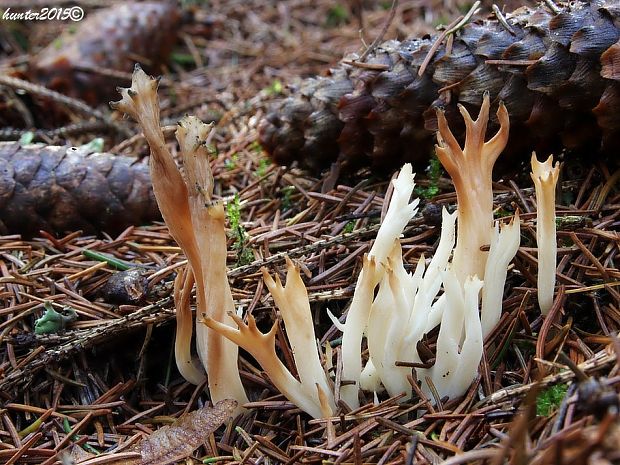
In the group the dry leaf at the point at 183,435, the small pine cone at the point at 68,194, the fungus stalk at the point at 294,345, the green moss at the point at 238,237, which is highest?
the small pine cone at the point at 68,194

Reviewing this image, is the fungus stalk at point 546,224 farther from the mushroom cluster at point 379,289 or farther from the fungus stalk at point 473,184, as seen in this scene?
the fungus stalk at point 473,184

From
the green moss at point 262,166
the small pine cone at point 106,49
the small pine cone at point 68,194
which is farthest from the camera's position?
the small pine cone at point 106,49

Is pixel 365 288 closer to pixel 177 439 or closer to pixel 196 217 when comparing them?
pixel 196 217

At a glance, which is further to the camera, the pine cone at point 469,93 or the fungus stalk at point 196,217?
the pine cone at point 469,93

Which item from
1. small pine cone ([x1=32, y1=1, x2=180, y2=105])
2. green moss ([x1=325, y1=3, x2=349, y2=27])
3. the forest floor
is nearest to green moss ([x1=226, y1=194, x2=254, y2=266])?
the forest floor

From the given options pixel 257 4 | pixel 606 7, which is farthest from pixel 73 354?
pixel 257 4

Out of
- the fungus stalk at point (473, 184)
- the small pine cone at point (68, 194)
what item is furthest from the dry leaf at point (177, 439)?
the small pine cone at point (68, 194)

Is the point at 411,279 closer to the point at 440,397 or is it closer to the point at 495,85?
the point at 440,397
